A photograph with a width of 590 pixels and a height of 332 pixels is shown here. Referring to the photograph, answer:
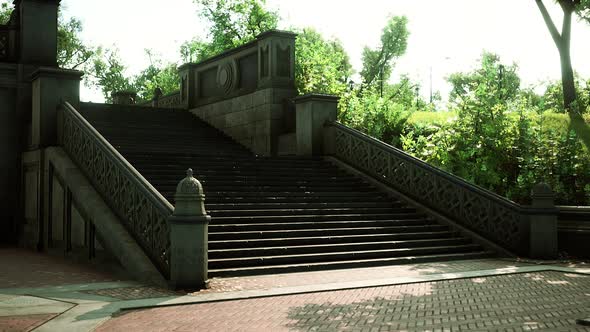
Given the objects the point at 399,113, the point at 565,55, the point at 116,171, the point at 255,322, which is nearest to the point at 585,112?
the point at 565,55

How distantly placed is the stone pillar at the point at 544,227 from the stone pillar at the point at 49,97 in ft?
40.6

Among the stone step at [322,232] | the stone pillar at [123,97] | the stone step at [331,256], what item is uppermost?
the stone pillar at [123,97]

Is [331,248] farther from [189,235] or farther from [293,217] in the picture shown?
[189,235]

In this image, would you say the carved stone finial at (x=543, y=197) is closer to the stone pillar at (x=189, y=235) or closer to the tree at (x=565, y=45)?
the stone pillar at (x=189, y=235)

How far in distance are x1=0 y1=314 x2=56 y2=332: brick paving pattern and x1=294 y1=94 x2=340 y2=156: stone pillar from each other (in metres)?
12.6

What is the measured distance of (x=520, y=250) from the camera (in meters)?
14.3

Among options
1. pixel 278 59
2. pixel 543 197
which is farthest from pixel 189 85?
pixel 543 197

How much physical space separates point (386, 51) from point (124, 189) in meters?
60.9

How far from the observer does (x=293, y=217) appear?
46.7 feet

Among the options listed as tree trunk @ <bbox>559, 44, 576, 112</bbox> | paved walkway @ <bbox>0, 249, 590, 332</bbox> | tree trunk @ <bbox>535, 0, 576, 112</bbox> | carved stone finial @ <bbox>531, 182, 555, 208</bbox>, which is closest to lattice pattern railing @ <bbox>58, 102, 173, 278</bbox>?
paved walkway @ <bbox>0, 249, 590, 332</bbox>

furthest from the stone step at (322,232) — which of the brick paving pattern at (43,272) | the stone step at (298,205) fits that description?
the brick paving pattern at (43,272)

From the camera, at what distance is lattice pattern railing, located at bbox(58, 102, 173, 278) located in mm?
10750

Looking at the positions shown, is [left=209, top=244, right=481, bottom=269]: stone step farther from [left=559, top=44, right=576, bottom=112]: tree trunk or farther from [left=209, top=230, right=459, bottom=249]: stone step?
[left=559, top=44, right=576, bottom=112]: tree trunk

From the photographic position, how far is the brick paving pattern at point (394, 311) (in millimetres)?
7328
